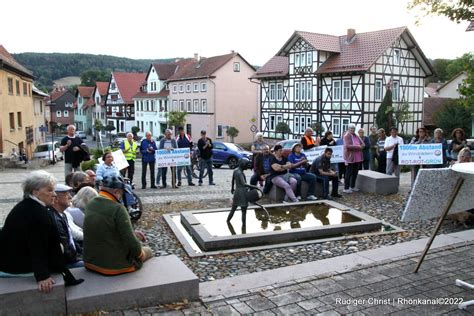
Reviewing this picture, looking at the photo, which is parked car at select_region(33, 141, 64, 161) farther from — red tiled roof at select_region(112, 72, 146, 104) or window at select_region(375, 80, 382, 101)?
red tiled roof at select_region(112, 72, 146, 104)

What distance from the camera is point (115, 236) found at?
192 inches

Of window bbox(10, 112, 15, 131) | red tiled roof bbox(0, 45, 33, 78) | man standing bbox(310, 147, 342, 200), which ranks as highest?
red tiled roof bbox(0, 45, 33, 78)

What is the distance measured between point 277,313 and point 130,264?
1726 mm

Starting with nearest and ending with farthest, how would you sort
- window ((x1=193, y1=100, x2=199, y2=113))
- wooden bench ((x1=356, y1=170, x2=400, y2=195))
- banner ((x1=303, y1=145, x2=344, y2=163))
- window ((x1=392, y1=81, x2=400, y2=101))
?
wooden bench ((x1=356, y1=170, x2=400, y2=195)) → banner ((x1=303, y1=145, x2=344, y2=163)) → window ((x1=392, y1=81, x2=400, y2=101)) → window ((x1=193, y1=100, x2=199, y2=113))

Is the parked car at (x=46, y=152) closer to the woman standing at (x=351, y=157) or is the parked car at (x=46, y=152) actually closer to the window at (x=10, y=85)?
the window at (x=10, y=85)

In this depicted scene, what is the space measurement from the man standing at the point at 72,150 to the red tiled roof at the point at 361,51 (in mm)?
27758

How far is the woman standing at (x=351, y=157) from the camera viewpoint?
500 inches

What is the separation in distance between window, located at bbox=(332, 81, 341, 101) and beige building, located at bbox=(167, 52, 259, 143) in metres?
15.2

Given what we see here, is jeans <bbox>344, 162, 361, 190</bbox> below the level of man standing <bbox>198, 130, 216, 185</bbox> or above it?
below

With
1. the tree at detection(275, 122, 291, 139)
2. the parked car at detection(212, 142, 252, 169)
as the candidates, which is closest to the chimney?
the tree at detection(275, 122, 291, 139)

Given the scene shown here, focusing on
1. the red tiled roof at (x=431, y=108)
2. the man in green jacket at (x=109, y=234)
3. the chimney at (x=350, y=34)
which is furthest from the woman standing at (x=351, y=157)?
the red tiled roof at (x=431, y=108)

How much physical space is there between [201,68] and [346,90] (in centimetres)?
2406

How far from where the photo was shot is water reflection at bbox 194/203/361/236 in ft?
27.5

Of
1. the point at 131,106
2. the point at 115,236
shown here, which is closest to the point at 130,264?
the point at 115,236
